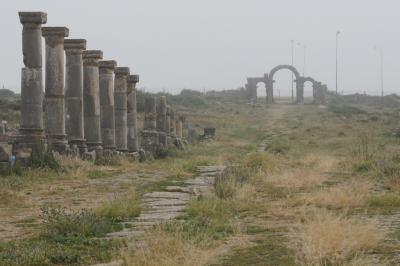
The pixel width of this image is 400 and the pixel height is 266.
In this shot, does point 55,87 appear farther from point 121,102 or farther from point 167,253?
point 167,253

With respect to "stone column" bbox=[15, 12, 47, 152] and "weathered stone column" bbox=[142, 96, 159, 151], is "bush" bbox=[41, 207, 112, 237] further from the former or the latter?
"weathered stone column" bbox=[142, 96, 159, 151]

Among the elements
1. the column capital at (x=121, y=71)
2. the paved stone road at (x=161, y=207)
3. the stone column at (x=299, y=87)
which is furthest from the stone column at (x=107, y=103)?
the stone column at (x=299, y=87)

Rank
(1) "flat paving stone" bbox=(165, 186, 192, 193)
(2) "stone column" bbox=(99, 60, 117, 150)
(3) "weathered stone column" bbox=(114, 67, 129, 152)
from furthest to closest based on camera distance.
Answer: (3) "weathered stone column" bbox=(114, 67, 129, 152)
(2) "stone column" bbox=(99, 60, 117, 150)
(1) "flat paving stone" bbox=(165, 186, 192, 193)

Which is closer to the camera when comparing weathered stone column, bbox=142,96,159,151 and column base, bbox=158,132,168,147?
weathered stone column, bbox=142,96,159,151

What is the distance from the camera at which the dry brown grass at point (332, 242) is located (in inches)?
250

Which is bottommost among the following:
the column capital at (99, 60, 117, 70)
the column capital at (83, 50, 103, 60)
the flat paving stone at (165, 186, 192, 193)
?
the flat paving stone at (165, 186, 192, 193)

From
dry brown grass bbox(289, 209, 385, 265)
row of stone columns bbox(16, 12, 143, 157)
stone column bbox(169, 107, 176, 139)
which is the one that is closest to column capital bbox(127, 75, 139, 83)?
row of stone columns bbox(16, 12, 143, 157)

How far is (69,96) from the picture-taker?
22031 millimetres

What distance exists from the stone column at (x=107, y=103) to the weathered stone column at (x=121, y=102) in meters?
1.35

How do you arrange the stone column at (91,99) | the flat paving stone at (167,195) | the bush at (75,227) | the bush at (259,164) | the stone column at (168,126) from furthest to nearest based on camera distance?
1. the stone column at (168,126)
2. the stone column at (91,99)
3. the bush at (259,164)
4. the flat paving stone at (167,195)
5. the bush at (75,227)

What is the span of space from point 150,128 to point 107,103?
5.81 metres

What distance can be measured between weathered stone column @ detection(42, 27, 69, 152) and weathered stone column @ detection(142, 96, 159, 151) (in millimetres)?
9233

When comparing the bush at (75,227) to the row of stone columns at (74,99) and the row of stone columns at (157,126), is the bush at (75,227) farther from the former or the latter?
the row of stone columns at (157,126)

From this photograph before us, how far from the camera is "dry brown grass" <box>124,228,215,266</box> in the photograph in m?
6.12
